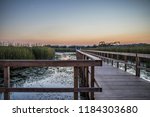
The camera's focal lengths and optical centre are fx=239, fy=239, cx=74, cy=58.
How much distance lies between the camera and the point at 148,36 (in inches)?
683

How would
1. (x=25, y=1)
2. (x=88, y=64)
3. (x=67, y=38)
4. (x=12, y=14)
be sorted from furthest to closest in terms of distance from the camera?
(x=67, y=38), (x=12, y=14), (x=25, y=1), (x=88, y=64)

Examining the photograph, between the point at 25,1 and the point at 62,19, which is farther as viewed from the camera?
the point at 62,19

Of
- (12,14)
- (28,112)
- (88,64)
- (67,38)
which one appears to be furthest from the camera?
(67,38)

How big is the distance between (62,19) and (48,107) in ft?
47.5

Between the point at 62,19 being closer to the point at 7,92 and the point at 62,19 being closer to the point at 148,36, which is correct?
the point at 148,36

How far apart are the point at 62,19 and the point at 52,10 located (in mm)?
1260

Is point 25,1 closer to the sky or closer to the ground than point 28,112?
closer to the sky

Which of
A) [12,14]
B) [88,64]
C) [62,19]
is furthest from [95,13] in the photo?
[88,64]

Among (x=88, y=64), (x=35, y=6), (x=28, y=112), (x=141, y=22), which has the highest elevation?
(x=35, y=6)

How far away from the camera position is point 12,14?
16.8m

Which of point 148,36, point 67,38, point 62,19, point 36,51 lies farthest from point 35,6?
point 148,36

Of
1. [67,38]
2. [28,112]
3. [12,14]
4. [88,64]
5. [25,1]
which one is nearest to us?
[28,112]

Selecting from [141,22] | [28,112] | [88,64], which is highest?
[141,22]

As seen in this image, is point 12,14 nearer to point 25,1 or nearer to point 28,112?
point 25,1
